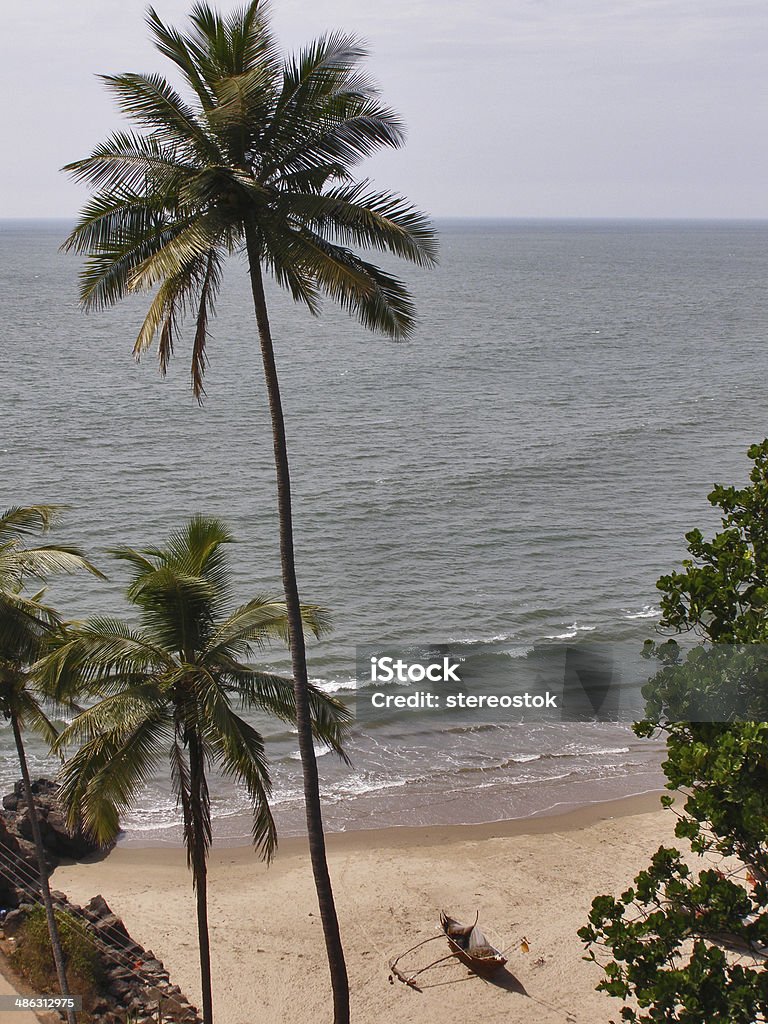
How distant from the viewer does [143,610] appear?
14.5m

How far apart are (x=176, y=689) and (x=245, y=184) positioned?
21.2 ft

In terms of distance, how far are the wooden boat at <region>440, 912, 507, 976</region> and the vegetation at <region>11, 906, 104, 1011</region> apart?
6224 mm

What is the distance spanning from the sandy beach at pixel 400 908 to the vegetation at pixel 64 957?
6.43 ft

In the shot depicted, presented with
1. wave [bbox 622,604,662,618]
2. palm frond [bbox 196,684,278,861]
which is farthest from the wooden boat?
wave [bbox 622,604,662,618]

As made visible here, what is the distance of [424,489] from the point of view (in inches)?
1890

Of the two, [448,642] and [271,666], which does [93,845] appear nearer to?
[271,666]

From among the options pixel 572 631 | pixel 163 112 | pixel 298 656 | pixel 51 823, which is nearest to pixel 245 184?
pixel 163 112

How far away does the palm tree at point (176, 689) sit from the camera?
13711mm

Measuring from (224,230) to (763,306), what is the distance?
121 metres

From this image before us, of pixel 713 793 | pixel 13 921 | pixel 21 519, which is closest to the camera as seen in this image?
pixel 713 793

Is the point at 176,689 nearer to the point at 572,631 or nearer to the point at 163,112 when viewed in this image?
the point at 163,112

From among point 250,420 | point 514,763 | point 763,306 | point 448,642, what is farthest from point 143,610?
point 763,306

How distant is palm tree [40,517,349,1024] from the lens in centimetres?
1371

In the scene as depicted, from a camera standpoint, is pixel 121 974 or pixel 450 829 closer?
pixel 121 974
